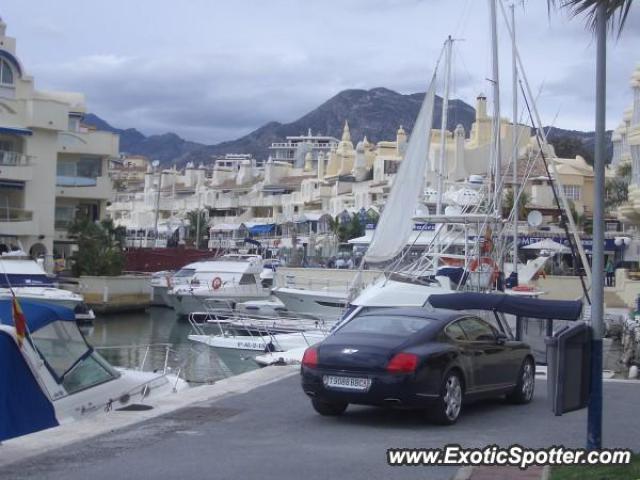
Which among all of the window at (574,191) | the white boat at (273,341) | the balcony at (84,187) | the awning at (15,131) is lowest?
the white boat at (273,341)

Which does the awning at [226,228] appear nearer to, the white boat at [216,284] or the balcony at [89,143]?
the balcony at [89,143]

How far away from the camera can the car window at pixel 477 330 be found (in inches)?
500

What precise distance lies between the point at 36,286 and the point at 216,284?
11.7 meters

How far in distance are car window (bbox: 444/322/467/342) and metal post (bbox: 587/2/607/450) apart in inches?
137

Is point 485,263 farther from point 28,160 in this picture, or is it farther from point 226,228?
point 226,228

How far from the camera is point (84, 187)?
59656 mm

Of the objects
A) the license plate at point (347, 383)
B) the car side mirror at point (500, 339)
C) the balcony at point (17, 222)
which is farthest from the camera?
the balcony at point (17, 222)

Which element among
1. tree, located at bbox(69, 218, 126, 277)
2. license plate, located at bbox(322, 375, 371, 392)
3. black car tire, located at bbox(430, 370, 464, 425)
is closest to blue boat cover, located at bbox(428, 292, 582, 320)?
black car tire, located at bbox(430, 370, 464, 425)

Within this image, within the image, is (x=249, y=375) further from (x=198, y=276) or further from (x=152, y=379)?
(x=198, y=276)

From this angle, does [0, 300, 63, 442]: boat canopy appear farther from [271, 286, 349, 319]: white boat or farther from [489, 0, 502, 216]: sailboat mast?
[271, 286, 349, 319]: white boat

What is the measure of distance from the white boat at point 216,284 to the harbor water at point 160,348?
3.99 ft

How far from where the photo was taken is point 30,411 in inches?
409

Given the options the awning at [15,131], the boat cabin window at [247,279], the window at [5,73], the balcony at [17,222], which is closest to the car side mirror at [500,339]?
the boat cabin window at [247,279]

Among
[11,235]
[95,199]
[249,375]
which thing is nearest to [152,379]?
[249,375]
